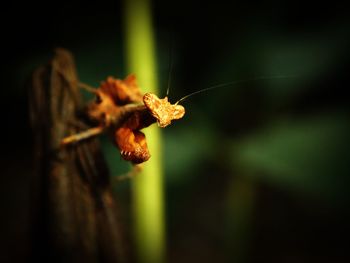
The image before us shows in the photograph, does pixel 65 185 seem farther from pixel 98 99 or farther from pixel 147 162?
pixel 147 162

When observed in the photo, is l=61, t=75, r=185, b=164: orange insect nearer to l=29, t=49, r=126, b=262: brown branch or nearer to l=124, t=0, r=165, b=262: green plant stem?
l=29, t=49, r=126, b=262: brown branch

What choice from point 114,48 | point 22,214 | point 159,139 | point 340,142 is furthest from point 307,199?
point 22,214

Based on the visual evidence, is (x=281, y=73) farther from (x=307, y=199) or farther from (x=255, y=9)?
(x=307, y=199)

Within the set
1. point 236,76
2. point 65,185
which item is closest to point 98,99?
point 65,185

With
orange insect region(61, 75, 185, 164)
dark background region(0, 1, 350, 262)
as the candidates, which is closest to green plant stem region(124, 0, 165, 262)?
dark background region(0, 1, 350, 262)

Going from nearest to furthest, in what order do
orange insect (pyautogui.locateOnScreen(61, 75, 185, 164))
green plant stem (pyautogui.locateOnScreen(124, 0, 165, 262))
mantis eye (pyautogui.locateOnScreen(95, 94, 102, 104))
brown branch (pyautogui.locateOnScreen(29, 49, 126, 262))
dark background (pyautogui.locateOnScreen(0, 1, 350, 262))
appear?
1. orange insect (pyautogui.locateOnScreen(61, 75, 185, 164))
2. brown branch (pyautogui.locateOnScreen(29, 49, 126, 262))
3. mantis eye (pyautogui.locateOnScreen(95, 94, 102, 104))
4. green plant stem (pyautogui.locateOnScreen(124, 0, 165, 262))
5. dark background (pyautogui.locateOnScreen(0, 1, 350, 262))

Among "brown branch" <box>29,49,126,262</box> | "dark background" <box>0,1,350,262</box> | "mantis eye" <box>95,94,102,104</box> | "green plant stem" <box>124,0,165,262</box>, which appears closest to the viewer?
"brown branch" <box>29,49,126,262</box>

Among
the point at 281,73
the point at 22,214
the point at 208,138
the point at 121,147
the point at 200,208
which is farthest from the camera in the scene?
the point at 200,208
